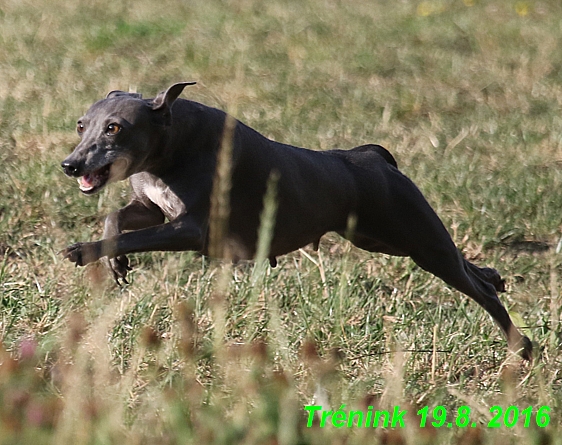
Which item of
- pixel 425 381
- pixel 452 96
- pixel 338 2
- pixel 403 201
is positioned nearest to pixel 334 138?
pixel 452 96

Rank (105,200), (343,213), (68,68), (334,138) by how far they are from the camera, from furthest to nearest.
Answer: (68,68) < (334,138) < (105,200) < (343,213)

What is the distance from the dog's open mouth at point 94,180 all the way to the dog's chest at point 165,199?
0.81 feet

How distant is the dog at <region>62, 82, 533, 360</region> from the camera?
3.94m

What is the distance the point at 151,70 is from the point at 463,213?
13.2ft

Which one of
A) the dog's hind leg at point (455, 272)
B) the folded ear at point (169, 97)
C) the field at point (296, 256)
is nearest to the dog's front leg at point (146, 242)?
the field at point (296, 256)

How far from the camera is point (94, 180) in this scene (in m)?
3.95

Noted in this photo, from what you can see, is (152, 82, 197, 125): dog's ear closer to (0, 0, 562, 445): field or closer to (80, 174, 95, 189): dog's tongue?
(80, 174, 95, 189): dog's tongue

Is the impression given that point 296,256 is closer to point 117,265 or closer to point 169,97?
point 117,265

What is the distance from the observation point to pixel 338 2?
1249 centimetres

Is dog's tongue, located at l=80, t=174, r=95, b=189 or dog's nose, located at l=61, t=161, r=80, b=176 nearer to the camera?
dog's nose, located at l=61, t=161, r=80, b=176

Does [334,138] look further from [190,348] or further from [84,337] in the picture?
[190,348]

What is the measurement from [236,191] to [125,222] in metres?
0.44

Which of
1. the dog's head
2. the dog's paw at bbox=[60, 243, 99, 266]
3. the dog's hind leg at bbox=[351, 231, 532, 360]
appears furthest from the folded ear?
the dog's hind leg at bbox=[351, 231, 532, 360]

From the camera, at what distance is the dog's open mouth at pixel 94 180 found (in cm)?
392
